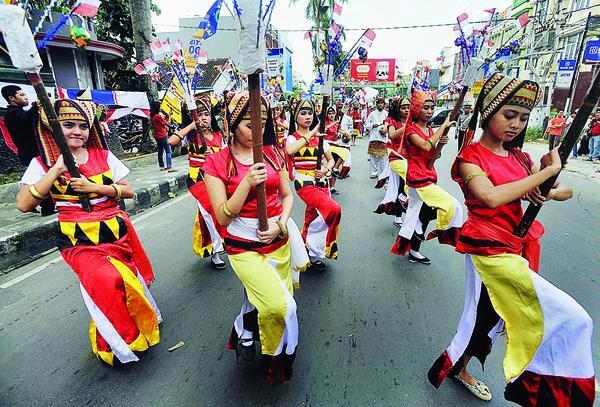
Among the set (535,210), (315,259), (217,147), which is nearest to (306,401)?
(535,210)

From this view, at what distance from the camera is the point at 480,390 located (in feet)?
6.85

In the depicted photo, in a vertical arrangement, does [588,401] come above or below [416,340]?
above

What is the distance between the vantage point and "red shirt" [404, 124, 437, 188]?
12.4 feet

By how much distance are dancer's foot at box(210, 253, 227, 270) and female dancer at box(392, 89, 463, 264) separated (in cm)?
200

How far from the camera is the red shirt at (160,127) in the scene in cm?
863

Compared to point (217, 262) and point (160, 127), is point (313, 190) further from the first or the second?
point (160, 127)

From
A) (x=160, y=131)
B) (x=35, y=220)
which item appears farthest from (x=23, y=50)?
(x=160, y=131)

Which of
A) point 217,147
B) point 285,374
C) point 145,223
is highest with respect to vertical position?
point 217,147

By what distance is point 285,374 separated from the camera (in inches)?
83.8

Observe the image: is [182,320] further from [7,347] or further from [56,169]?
[56,169]

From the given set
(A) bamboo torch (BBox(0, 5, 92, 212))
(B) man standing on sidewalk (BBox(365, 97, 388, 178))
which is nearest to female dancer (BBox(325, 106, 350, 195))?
(B) man standing on sidewalk (BBox(365, 97, 388, 178))

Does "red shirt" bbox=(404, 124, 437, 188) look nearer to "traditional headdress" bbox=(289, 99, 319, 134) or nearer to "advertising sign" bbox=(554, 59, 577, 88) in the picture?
"traditional headdress" bbox=(289, 99, 319, 134)

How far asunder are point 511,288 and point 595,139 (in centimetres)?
1318

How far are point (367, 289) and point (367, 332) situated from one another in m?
0.71
